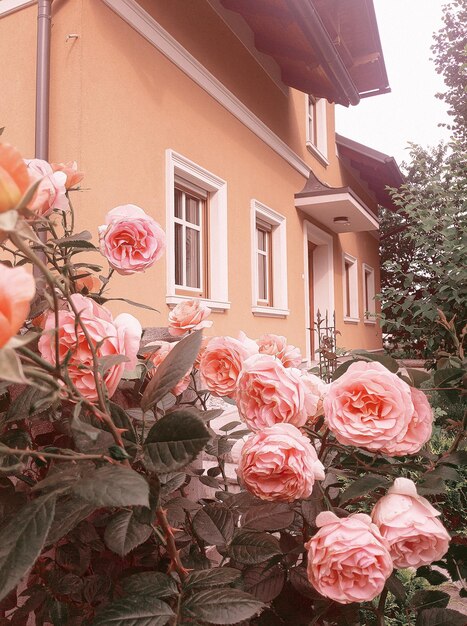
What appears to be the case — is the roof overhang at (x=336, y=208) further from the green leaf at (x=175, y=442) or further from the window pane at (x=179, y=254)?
the green leaf at (x=175, y=442)

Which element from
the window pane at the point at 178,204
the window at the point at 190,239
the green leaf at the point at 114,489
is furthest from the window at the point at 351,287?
the green leaf at the point at 114,489

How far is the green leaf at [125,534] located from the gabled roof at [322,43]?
5670 mm

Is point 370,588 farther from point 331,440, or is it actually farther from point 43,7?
point 43,7

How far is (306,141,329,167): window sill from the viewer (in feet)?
30.6

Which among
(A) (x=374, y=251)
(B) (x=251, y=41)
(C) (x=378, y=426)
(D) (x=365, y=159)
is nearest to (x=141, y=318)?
(C) (x=378, y=426)

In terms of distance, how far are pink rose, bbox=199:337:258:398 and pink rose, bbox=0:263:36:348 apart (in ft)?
1.85

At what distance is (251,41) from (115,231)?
711 cm

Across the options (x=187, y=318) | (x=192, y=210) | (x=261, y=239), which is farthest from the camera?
(x=261, y=239)

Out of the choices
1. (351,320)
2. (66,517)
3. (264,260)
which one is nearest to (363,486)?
(66,517)

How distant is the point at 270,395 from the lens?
0.77 metres

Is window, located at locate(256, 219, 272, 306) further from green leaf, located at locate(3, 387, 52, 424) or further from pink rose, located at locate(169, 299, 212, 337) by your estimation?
green leaf, located at locate(3, 387, 52, 424)

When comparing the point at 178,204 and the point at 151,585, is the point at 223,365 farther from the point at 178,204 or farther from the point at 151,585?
the point at 178,204

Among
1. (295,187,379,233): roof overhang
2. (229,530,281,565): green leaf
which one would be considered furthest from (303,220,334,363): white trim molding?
(229,530,281,565): green leaf

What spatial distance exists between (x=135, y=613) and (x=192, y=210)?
18.2 ft
